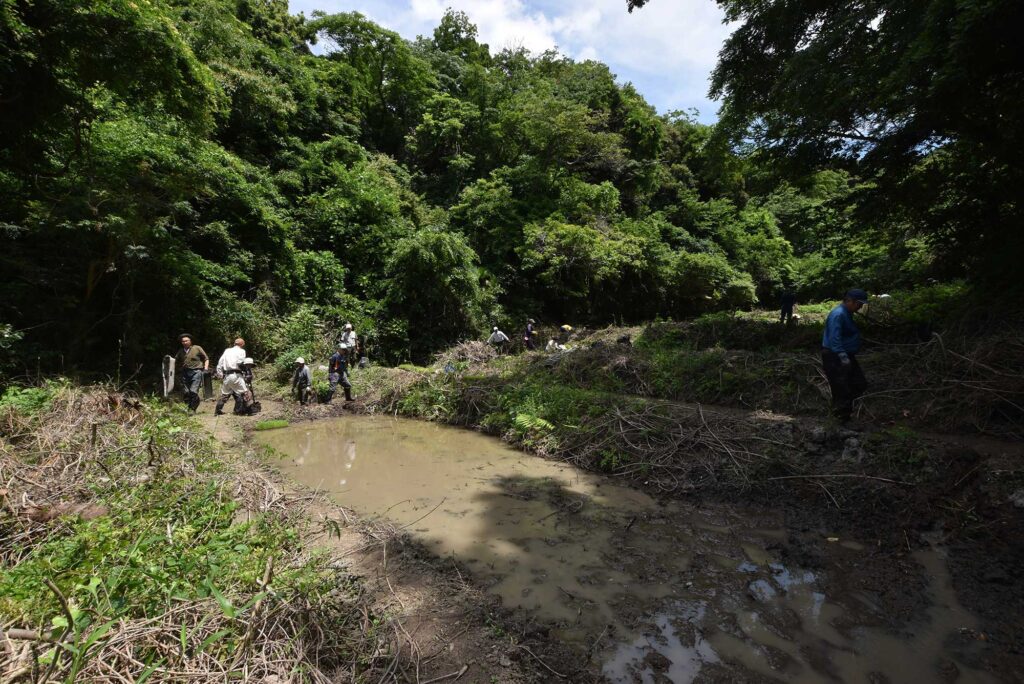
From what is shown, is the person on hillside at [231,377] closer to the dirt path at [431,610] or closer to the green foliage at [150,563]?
the green foliage at [150,563]

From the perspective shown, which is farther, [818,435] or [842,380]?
[842,380]

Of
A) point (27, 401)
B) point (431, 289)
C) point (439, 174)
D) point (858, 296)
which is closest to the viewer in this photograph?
point (27, 401)

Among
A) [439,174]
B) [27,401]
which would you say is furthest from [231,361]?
[439,174]

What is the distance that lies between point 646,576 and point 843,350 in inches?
158

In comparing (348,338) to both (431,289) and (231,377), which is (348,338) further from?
(431,289)

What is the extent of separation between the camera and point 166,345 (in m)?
11.7

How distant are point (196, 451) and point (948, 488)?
26.4ft

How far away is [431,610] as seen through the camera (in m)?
3.38

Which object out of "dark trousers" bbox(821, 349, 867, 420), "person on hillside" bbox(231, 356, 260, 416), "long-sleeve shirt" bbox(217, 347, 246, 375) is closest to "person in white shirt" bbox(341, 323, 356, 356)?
"person on hillside" bbox(231, 356, 260, 416)

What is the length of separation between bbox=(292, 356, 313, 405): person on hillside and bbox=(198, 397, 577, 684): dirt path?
18.8ft

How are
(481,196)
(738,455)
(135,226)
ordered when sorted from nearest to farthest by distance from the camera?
(738,455), (135,226), (481,196)

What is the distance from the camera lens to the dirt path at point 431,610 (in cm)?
280

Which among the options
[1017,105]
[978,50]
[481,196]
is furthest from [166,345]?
[1017,105]

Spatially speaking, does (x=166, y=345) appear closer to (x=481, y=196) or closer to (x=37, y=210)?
(x=37, y=210)
